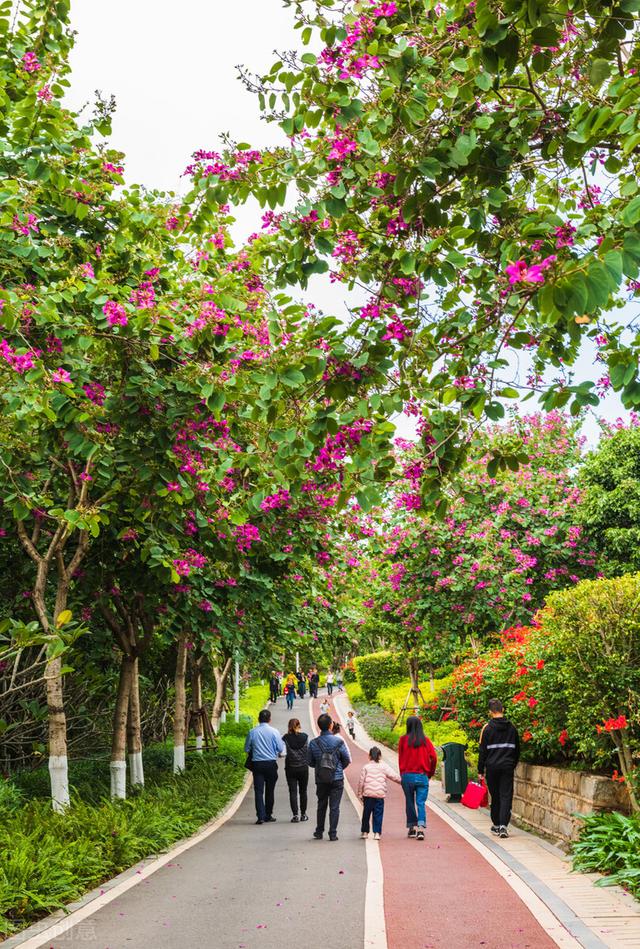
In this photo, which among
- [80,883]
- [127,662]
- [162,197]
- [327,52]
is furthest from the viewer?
[127,662]

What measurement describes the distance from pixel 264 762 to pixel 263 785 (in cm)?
62

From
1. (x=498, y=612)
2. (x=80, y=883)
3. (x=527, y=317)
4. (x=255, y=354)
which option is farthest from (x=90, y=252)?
(x=498, y=612)

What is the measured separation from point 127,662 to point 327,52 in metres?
10.8

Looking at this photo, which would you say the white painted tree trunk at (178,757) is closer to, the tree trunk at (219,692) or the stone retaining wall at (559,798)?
the stone retaining wall at (559,798)

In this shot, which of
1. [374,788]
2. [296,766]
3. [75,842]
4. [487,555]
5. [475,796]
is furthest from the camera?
[487,555]

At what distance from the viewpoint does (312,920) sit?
24.2 ft

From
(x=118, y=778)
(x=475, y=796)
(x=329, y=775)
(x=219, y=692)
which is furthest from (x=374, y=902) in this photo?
(x=219, y=692)

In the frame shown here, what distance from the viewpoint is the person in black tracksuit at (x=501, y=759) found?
11.8m

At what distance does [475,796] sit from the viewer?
1486cm

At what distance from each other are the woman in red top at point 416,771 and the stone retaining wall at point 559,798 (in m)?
1.49

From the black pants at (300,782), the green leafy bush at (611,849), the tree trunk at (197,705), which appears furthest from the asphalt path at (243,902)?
the tree trunk at (197,705)

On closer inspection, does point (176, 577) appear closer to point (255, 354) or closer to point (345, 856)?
point (255, 354)

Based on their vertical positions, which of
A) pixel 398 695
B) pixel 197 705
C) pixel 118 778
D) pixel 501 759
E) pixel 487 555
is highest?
pixel 487 555

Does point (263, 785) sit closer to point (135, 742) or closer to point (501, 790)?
point (135, 742)
